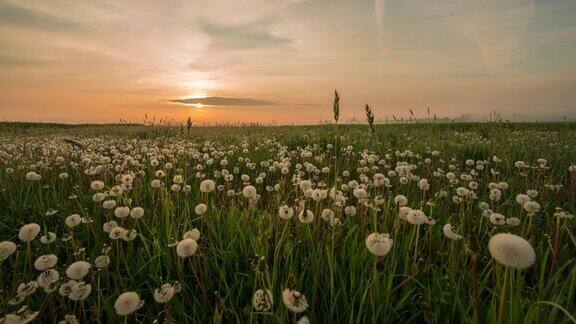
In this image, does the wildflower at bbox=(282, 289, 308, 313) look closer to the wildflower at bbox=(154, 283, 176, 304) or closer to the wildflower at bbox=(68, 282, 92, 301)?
the wildflower at bbox=(154, 283, 176, 304)

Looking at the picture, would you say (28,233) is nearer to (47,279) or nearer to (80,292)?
(47,279)

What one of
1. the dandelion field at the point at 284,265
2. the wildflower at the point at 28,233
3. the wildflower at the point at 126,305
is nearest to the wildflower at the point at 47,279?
the dandelion field at the point at 284,265

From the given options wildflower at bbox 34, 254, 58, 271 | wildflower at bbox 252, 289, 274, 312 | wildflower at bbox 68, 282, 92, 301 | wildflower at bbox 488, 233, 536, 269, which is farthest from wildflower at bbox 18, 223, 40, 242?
wildflower at bbox 488, 233, 536, 269

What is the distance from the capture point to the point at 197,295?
8.68 feet

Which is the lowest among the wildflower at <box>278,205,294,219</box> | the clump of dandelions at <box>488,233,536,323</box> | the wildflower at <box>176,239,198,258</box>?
the wildflower at <box>176,239,198,258</box>

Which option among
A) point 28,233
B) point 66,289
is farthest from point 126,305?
point 28,233

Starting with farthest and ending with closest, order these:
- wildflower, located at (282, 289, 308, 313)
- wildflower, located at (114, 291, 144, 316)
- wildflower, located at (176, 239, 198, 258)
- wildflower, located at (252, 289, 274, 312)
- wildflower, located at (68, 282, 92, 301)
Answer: wildflower, located at (176, 239, 198, 258), wildflower, located at (68, 282, 92, 301), wildflower, located at (252, 289, 274, 312), wildflower, located at (114, 291, 144, 316), wildflower, located at (282, 289, 308, 313)

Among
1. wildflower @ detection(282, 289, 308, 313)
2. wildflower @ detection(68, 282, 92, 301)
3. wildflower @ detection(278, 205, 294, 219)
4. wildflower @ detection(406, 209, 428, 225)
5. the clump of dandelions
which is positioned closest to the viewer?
the clump of dandelions

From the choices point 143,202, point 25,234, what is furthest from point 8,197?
point 25,234

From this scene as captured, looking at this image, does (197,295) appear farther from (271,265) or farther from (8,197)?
(8,197)

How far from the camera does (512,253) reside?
1.36 meters

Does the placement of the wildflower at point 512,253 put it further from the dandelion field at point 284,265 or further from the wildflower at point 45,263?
the wildflower at point 45,263

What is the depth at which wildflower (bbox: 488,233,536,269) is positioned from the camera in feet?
4.38

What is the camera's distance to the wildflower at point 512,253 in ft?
4.38
